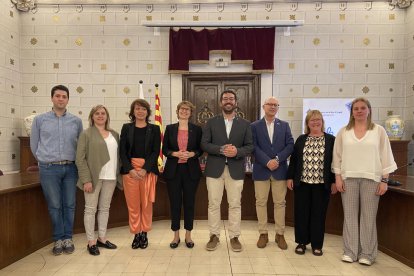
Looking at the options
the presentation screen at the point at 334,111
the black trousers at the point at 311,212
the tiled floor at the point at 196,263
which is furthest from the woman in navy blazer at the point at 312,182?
the presentation screen at the point at 334,111

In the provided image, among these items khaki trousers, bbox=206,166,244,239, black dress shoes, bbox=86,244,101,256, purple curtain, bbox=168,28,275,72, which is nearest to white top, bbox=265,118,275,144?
khaki trousers, bbox=206,166,244,239

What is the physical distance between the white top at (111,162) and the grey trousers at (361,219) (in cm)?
240

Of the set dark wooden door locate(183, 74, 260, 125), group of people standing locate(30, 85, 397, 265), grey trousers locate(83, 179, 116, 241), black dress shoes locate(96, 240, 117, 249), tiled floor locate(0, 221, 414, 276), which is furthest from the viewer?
dark wooden door locate(183, 74, 260, 125)

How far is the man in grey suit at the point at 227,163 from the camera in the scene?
329cm

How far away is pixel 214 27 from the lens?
6109 mm

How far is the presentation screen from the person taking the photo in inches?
230

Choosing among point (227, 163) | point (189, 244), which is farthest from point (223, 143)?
point (189, 244)

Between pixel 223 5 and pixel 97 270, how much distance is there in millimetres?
5243

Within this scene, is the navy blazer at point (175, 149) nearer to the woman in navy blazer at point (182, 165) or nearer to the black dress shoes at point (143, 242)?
the woman in navy blazer at point (182, 165)

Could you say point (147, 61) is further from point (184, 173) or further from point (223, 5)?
point (184, 173)

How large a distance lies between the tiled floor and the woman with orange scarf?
1.29 ft

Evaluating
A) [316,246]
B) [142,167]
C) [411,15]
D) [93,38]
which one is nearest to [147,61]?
[93,38]

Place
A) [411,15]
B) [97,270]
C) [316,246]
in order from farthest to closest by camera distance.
Result: 1. [411,15]
2. [316,246]
3. [97,270]

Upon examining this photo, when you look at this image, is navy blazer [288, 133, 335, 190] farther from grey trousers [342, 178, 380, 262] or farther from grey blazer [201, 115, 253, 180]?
grey blazer [201, 115, 253, 180]
